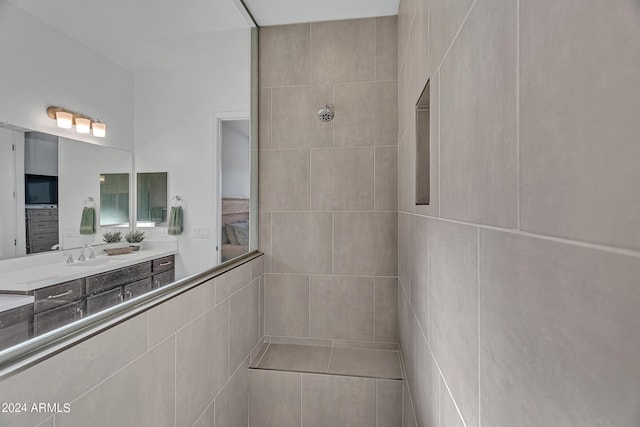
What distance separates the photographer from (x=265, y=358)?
6.16ft

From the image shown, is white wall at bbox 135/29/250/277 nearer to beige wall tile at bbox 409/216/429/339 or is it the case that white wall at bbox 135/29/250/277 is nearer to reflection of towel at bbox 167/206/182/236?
reflection of towel at bbox 167/206/182/236

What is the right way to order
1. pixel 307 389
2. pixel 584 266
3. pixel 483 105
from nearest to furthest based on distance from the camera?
pixel 584 266, pixel 483 105, pixel 307 389

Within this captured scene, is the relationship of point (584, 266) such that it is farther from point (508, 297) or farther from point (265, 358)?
point (265, 358)

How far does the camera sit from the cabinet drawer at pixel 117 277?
838 millimetres

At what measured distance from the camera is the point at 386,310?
77.8 inches

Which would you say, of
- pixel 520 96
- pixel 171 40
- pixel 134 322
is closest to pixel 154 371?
pixel 134 322

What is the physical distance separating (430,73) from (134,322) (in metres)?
1.20

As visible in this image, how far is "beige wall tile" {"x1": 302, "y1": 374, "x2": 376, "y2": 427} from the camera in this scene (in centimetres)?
169

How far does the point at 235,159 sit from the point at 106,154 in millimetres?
806

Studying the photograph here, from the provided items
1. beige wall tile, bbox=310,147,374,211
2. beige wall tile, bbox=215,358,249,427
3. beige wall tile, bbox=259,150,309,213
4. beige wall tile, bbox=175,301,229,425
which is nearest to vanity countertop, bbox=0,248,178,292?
beige wall tile, bbox=175,301,229,425

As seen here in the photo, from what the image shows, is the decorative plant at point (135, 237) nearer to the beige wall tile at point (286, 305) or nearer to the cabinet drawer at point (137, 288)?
the cabinet drawer at point (137, 288)

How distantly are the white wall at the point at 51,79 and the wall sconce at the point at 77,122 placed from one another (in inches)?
0.6

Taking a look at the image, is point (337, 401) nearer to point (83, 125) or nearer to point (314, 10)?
point (83, 125)

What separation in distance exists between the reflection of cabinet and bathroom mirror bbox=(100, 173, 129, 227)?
0.53ft
